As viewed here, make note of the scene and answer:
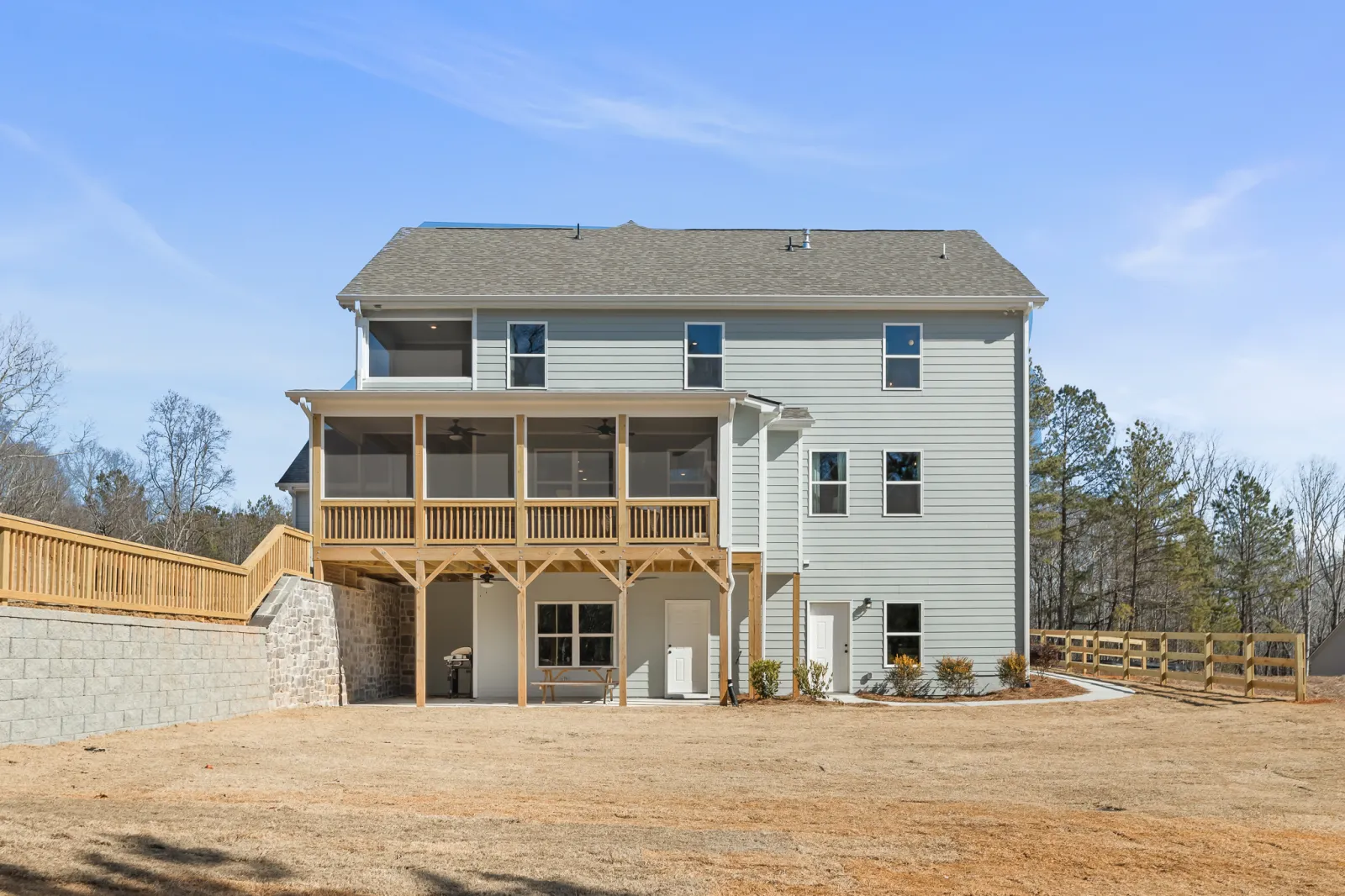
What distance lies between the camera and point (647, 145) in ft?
61.5

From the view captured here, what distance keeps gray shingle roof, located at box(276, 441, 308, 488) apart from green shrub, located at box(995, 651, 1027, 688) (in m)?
14.9

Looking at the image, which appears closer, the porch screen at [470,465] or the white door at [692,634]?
the white door at [692,634]

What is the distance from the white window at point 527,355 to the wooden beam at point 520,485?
2842mm

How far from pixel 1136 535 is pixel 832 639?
21395mm

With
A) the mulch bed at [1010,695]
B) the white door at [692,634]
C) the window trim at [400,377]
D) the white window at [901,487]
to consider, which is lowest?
the mulch bed at [1010,695]

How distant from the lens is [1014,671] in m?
23.7

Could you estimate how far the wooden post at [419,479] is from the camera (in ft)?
69.9

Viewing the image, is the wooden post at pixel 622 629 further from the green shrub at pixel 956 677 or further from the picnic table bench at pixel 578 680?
the green shrub at pixel 956 677

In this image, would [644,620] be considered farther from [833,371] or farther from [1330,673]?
[1330,673]

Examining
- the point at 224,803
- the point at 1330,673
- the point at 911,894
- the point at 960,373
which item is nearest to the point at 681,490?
the point at 960,373

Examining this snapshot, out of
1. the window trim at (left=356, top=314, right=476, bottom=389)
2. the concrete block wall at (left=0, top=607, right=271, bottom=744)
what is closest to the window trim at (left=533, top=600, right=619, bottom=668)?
the window trim at (left=356, top=314, right=476, bottom=389)

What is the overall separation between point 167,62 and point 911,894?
15514 mm

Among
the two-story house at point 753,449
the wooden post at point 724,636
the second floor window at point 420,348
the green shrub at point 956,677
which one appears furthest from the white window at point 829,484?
the second floor window at point 420,348

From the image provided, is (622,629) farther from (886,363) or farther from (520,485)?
(886,363)
